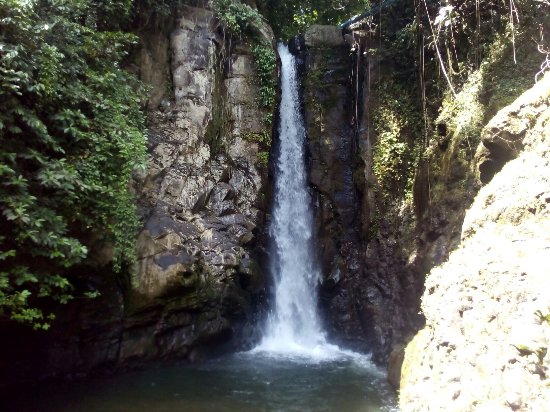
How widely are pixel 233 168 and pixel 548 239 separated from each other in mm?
7785

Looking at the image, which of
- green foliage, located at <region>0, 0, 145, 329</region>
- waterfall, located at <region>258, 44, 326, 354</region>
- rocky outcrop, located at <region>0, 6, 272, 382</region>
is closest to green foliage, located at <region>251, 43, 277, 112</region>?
rocky outcrop, located at <region>0, 6, 272, 382</region>

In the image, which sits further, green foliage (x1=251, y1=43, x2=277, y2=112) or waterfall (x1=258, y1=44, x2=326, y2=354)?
green foliage (x1=251, y1=43, x2=277, y2=112)

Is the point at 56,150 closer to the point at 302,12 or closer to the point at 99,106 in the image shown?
the point at 99,106

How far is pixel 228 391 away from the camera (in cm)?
716

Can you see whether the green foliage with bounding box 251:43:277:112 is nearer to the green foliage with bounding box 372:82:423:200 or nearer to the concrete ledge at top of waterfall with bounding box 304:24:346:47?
the concrete ledge at top of waterfall with bounding box 304:24:346:47

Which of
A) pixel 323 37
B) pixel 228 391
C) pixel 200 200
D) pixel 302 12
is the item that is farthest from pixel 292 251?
pixel 302 12

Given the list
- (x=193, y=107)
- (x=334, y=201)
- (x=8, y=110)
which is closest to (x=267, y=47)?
(x=193, y=107)

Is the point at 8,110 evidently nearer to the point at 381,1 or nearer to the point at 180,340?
the point at 180,340

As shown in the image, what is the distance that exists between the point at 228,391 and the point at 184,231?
3417 mm

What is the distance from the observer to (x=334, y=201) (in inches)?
456

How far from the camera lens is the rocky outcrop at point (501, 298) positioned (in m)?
3.29

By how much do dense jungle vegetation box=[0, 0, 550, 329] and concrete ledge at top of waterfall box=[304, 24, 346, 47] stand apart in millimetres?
1785

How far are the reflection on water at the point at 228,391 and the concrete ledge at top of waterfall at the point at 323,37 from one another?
9.28 m

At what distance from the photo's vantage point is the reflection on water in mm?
6496
